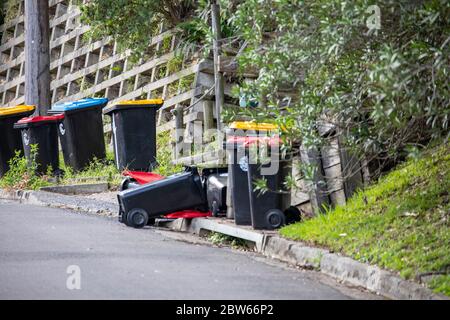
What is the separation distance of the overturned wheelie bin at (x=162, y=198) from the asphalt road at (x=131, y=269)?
0.28 metres

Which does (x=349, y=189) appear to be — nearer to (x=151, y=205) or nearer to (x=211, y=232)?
(x=211, y=232)

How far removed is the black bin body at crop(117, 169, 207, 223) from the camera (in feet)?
39.9

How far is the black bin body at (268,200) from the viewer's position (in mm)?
11023

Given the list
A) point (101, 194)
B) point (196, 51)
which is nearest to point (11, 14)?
point (196, 51)

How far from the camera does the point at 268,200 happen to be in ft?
36.4

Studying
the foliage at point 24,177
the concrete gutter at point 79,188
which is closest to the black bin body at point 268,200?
the concrete gutter at point 79,188

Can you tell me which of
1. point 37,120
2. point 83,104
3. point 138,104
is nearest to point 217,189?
point 138,104

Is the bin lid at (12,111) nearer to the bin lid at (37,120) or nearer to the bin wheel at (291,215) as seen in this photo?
the bin lid at (37,120)

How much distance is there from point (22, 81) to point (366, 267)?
611 inches

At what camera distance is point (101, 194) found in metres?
15.9

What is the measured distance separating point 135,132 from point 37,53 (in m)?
4.35

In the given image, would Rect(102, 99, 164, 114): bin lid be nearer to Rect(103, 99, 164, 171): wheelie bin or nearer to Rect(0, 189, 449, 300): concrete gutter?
Rect(103, 99, 164, 171): wheelie bin

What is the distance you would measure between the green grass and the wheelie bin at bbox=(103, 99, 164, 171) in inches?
228

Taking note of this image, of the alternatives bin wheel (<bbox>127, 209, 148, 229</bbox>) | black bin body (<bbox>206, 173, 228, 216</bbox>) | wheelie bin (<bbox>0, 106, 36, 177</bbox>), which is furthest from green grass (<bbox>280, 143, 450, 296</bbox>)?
wheelie bin (<bbox>0, 106, 36, 177</bbox>)
